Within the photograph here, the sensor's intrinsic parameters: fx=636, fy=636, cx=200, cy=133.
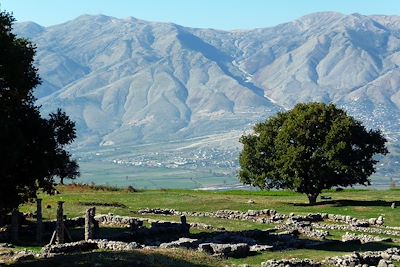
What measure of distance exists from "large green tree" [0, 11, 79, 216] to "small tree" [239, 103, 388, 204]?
130ft

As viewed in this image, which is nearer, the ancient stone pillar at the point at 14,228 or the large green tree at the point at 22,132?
the large green tree at the point at 22,132

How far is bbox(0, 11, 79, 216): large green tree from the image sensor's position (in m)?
38.7

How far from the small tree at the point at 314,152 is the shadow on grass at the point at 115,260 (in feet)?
144

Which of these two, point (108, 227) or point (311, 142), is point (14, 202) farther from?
point (311, 142)

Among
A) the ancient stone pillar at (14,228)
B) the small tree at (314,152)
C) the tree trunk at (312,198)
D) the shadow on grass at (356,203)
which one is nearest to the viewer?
the ancient stone pillar at (14,228)

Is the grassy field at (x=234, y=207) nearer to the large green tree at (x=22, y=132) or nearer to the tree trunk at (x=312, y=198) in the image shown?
the tree trunk at (x=312, y=198)

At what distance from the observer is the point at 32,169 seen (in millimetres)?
43062

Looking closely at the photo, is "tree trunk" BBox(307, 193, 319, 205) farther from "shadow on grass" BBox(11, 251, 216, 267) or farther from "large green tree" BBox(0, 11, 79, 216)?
"shadow on grass" BBox(11, 251, 216, 267)

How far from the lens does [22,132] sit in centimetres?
4294

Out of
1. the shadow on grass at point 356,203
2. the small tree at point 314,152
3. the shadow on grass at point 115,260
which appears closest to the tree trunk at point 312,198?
the small tree at point 314,152

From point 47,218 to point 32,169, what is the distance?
23.0 m

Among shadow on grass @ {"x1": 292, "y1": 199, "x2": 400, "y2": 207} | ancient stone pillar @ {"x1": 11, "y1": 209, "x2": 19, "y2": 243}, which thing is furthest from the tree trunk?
ancient stone pillar @ {"x1": 11, "y1": 209, "x2": 19, "y2": 243}

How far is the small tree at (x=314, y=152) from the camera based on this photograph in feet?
260

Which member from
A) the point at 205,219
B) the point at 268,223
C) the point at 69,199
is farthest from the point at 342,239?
the point at 69,199
